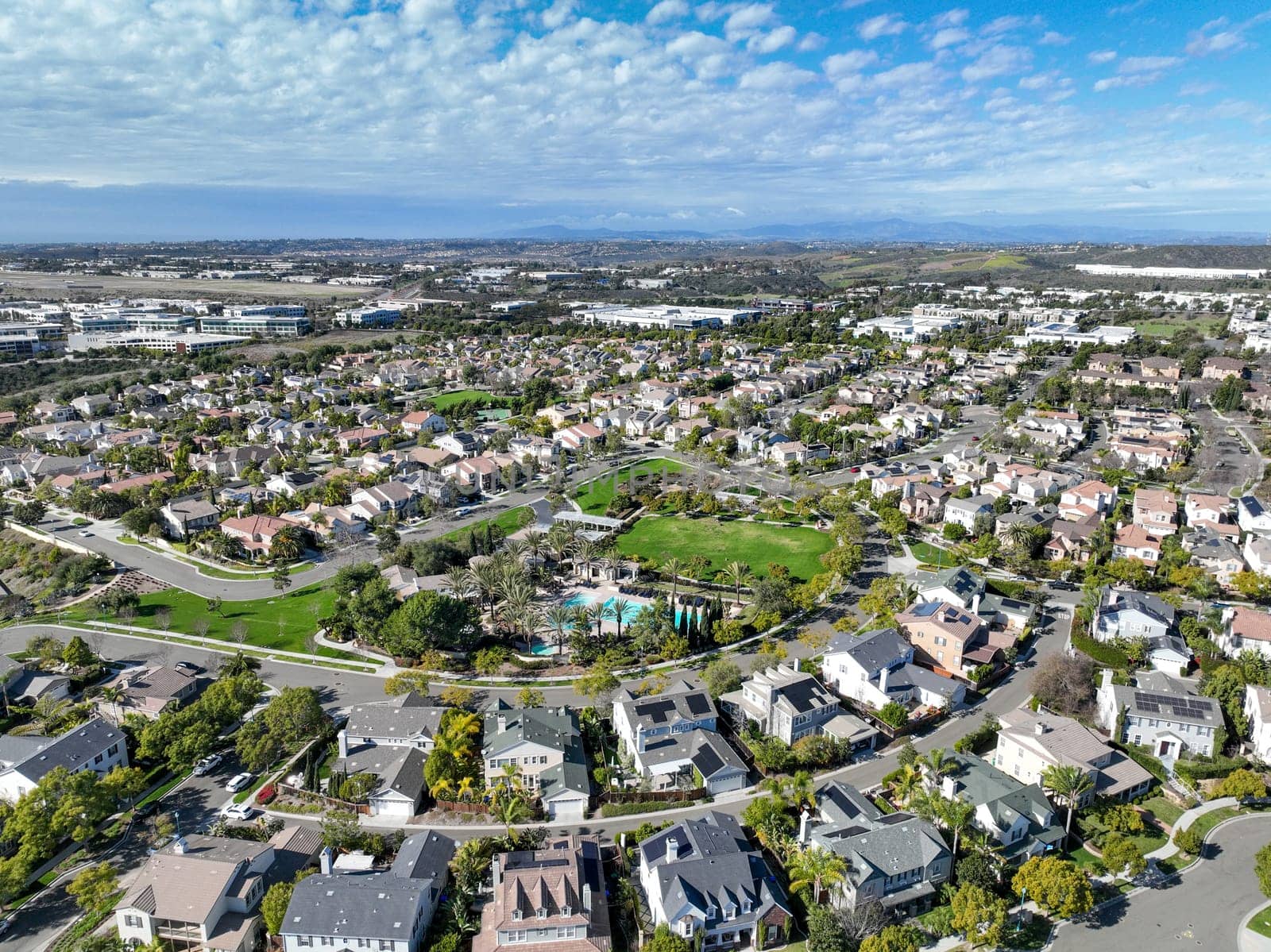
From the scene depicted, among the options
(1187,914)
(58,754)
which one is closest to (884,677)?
(1187,914)

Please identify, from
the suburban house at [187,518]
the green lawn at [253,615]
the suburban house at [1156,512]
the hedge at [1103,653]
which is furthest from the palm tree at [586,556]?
the suburban house at [1156,512]

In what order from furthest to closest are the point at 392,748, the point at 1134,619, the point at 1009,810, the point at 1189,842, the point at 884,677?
the point at 1134,619, the point at 884,677, the point at 392,748, the point at 1009,810, the point at 1189,842

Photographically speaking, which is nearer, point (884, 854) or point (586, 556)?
point (884, 854)

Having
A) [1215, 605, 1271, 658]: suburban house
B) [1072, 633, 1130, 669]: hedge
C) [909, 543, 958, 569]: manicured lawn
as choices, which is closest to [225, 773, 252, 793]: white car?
[1072, 633, 1130, 669]: hedge

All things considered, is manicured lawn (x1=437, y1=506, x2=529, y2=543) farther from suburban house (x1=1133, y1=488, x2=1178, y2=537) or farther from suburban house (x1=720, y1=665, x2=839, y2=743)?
suburban house (x1=1133, y1=488, x2=1178, y2=537)

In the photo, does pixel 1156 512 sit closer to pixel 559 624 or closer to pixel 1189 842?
pixel 1189 842

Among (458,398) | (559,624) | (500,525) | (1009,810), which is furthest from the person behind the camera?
(458,398)

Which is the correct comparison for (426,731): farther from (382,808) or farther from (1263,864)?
(1263,864)
